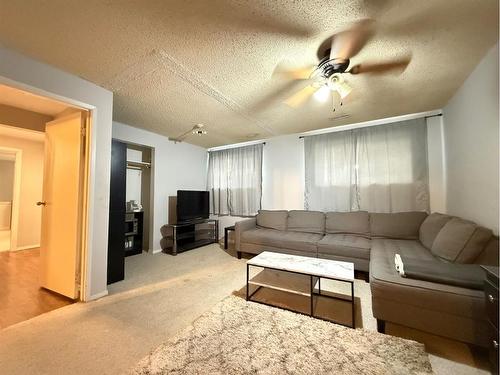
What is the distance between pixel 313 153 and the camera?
392 cm

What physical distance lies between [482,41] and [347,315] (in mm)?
2599

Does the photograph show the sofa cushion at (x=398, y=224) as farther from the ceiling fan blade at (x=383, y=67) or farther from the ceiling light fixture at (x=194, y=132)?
the ceiling light fixture at (x=194, y=132)

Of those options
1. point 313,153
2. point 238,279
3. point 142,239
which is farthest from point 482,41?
point 142,239

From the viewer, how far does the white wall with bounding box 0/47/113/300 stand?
188 centimetres

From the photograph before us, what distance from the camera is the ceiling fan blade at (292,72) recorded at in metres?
1.92

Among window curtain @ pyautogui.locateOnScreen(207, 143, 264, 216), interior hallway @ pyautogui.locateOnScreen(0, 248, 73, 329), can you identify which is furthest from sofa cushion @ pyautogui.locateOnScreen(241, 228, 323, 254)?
interior hallway @ pyautogui.locateOnScreen(0, 248, 73, 329)

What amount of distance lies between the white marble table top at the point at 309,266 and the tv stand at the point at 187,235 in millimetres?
2242

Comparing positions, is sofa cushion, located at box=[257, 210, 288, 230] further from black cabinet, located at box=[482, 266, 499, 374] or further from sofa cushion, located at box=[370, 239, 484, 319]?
black cabinet, located at box=[482, 266, 499, 374]

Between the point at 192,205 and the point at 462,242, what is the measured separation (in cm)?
407

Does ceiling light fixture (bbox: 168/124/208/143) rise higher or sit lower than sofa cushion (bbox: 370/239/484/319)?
higher

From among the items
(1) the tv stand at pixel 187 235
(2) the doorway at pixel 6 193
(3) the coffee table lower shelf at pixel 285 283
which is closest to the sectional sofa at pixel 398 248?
(3) the coffee table lower shelf at pixel 285 283

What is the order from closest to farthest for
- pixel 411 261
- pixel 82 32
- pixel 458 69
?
pixel 82 32, pixel 411 261, pixel 458 69

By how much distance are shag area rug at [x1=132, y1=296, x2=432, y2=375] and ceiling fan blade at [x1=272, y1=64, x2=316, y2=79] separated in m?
2.30

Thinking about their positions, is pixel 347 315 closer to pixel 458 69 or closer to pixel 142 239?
pixel 458 69
